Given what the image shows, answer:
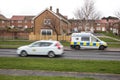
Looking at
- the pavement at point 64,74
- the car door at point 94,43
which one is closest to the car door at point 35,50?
the pavement at point 64,74

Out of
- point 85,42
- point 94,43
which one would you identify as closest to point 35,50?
point 85,42

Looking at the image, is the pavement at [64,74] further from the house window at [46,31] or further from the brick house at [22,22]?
the brick house at [22,22]

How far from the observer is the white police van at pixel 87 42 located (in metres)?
23.9

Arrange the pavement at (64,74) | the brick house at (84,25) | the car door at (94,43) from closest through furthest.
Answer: the pavement at (64,74) → the car door at (94,43) → the brick house at (84,25)

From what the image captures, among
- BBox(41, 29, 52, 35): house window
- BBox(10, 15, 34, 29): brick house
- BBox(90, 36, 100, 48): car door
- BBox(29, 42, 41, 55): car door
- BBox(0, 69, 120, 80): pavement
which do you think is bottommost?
BBox(0, 69, 120, 80): pavement

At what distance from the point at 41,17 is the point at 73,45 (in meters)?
20.4

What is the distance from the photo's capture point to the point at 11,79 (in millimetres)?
8180

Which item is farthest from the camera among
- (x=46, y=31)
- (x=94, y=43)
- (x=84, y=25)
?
(x=84, y=25)

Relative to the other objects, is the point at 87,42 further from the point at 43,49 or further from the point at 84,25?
the point at 84,25

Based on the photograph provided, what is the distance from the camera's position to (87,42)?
2398cm

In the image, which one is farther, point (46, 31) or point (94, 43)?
point (46, 31)

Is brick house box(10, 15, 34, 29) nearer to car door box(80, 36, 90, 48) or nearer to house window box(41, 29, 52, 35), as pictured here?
house window box(41, 29, 52, 35)

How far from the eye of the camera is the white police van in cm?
2394

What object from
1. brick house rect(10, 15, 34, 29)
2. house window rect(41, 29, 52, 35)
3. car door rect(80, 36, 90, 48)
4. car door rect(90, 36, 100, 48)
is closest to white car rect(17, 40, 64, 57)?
car door rect(80, 36, 90, 48)
